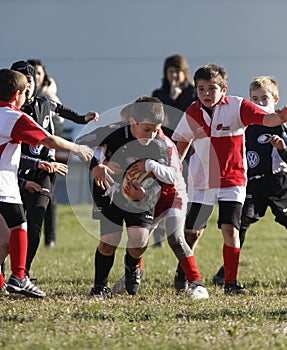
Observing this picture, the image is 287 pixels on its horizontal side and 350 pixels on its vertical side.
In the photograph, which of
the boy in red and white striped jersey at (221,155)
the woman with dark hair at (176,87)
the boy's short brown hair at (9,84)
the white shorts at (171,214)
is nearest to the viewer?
the boy's short brown hair at (9,84)

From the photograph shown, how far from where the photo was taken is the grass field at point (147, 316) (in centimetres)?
454

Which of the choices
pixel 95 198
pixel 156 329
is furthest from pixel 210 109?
pixel 156 329

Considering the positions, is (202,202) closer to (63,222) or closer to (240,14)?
(63,222)

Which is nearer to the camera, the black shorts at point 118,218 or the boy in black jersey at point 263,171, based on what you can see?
the black shorts at point 118,218

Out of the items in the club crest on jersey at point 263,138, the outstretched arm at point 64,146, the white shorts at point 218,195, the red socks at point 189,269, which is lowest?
the red socks at point 189,269

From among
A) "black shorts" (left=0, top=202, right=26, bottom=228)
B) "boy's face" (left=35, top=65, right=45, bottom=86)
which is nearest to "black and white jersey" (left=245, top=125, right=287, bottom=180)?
"black shorts" (left=0, top=202, right=26, bottom=228)

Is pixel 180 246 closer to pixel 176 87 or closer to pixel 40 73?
pixel 40 73

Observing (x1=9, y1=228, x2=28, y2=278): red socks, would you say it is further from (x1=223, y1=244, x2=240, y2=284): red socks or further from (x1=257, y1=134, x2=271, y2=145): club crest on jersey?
(x1=257, y1=134, x2=271, y2=145): club crest on jersey

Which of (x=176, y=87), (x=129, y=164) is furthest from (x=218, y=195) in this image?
(x=176, y=87)

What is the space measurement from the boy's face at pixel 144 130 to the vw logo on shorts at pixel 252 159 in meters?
1.37

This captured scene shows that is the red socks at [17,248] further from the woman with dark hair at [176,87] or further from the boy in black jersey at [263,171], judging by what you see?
the woman with dark hair at [176,87]

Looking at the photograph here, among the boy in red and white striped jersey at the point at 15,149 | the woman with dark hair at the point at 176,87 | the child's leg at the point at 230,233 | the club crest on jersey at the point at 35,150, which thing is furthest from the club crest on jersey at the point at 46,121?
the woman with dark hair at the point at 176,87

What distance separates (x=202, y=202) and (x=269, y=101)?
124 cm

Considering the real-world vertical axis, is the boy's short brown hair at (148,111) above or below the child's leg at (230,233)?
above
